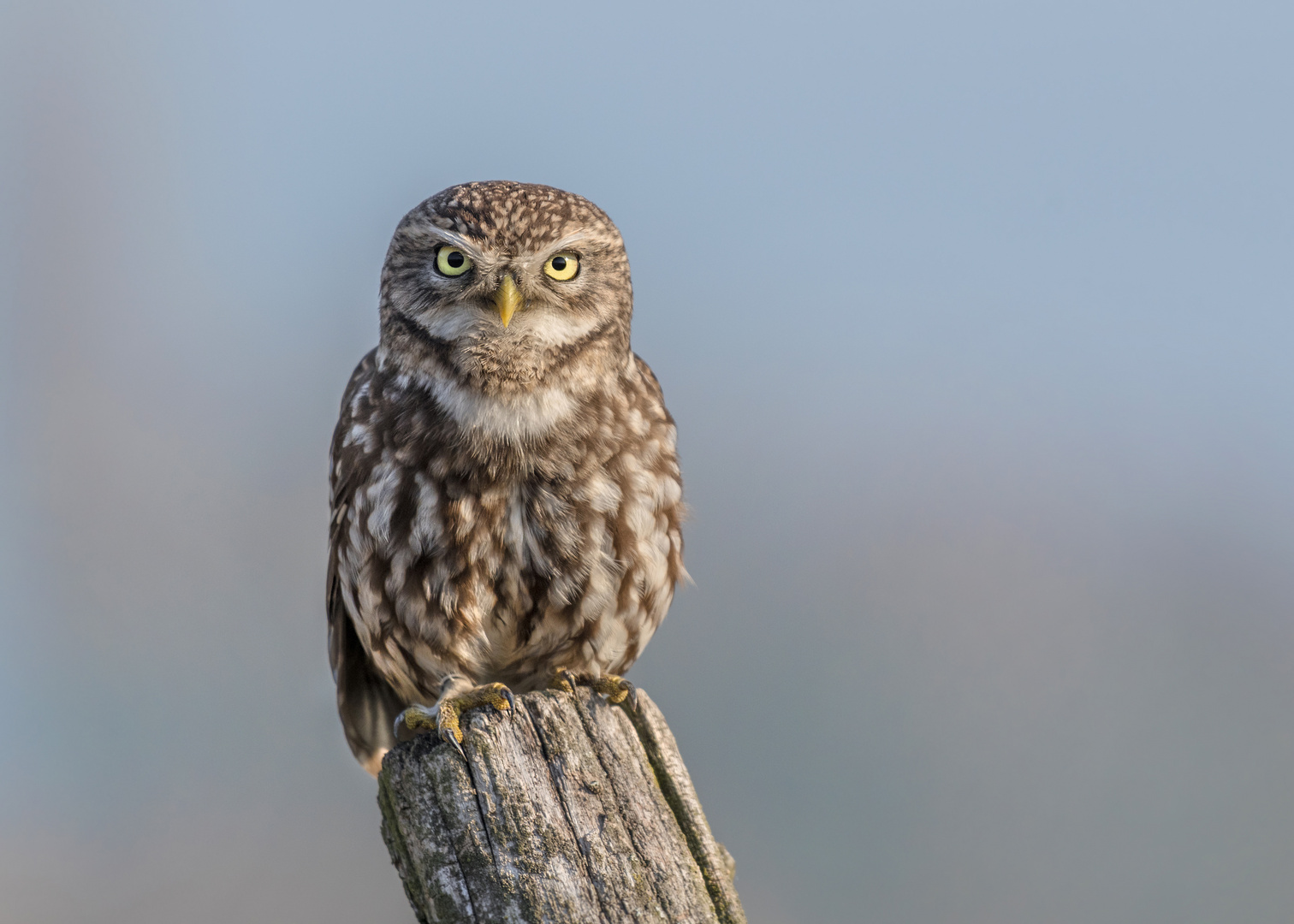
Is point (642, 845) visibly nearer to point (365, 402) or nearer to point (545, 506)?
point (545, 506)

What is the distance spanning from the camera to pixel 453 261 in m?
3.24

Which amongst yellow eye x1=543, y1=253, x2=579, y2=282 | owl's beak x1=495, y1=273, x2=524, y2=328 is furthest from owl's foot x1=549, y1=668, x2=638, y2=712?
yellow eye x1=543, y1=253, x2=579, y2=282

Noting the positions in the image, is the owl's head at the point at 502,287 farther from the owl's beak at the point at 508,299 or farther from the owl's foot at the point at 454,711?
the owl's foot at the point at 454,711

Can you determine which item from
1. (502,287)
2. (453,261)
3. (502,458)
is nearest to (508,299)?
(502,287)

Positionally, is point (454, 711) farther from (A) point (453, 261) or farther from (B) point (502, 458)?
(A) point (453, 261)

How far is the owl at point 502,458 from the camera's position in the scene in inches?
127

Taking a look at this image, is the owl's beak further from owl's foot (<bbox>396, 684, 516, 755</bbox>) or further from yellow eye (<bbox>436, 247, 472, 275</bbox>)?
owl's foot (<bbox>396, 684, 516, 755</bbox>)

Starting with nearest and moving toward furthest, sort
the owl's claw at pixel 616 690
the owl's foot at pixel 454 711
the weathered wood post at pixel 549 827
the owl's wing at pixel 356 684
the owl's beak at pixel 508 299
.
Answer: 1. the weathered wood post at pixel 549 827
2. the owl's foot at pixel 454 711
3. the owl's claw at pixel 616 690
4. the owl's beak at pixel 508 299
5. the owl's wing at pixel 356 684

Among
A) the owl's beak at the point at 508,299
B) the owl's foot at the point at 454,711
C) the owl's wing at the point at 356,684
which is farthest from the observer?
the owl's wing at the point at 356,684

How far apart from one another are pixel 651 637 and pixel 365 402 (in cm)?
117

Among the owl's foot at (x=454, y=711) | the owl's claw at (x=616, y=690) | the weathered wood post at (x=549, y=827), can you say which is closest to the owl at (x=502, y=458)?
the owl's foot at (x=454, y=711)

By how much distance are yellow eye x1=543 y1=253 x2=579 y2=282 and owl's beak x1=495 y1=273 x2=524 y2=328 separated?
14cm

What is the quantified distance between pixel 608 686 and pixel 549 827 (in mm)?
611

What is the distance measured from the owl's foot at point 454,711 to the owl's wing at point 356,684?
2.80 feet
